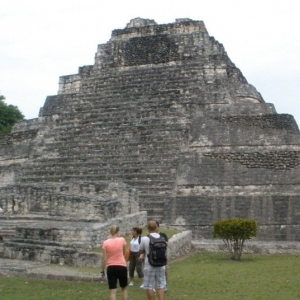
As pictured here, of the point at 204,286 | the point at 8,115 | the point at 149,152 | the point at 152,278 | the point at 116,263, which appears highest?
the point at 8,115

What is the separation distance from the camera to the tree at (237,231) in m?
15.0

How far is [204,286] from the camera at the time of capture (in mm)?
10430

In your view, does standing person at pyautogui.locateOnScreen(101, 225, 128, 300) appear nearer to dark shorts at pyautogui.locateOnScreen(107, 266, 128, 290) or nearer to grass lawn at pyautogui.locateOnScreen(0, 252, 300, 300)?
dark shorts at pyautogui.locateOnScreen(107, 266, 128, 290)

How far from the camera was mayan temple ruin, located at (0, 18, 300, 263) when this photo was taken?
16.1m

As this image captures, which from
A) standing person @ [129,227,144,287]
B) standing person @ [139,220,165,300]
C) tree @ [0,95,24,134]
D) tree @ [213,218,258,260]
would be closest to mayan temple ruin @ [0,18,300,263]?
standing person @ [129,227,144,287]

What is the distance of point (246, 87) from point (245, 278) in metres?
15.2

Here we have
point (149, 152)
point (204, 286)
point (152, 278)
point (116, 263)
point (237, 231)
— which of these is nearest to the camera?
point (152, 278)

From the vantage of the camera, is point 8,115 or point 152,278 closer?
point 152,278

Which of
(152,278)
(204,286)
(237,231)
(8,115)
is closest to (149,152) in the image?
(237,231)

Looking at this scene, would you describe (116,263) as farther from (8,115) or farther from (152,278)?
(8,115)

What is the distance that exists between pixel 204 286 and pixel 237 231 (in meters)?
4.84

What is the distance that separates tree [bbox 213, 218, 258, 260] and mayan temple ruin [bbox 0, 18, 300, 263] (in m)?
2.63

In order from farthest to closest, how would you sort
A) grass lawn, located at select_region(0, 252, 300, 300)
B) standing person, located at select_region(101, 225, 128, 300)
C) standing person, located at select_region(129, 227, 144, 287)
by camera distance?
standing person, located at select_region(129, 227, 144, 287), grass lawn, located at select_region(0, 252, 300, 300), standing person, located at select_region(101, 225, 128, 300)

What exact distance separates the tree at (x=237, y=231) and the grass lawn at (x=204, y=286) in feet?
5.12
